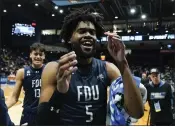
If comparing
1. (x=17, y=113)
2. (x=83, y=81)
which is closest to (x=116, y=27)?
(x=17, y=113)

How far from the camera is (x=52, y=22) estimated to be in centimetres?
3005

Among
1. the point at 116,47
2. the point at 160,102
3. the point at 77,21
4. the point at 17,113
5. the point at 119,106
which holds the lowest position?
the point at 17,113

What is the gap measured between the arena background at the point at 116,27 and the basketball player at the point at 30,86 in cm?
1774

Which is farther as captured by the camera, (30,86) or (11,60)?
(11,60)

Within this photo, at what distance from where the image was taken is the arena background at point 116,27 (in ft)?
76.0

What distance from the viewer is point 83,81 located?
2.00m

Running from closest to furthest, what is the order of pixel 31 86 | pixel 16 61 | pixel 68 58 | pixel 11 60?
1. pixel 68 58
2. pixel 31 86
3. pixel 11 60
4. pixel 16 61

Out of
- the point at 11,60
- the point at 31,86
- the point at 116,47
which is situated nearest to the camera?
the point at 116,47

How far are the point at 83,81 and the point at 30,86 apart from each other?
1.97 metres

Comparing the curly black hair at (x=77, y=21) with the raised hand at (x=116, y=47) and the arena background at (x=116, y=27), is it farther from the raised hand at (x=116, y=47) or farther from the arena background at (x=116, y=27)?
the arena background at (x=116, y=27)

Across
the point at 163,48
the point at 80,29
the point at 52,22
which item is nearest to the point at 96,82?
the point at 80,29

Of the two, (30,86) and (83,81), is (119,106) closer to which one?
(83,81)

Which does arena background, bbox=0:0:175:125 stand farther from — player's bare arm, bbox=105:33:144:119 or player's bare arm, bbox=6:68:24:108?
player's bare arm, bbox=105:33:144:119

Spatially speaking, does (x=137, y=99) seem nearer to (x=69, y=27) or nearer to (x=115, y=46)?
(x=115, y=46)
